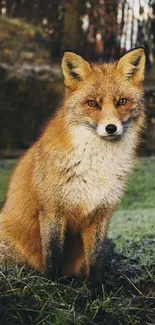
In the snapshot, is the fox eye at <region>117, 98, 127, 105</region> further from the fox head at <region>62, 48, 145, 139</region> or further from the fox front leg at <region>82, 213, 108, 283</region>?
Answer: the fox front leg at <region>82, 213, 108, 283</region>

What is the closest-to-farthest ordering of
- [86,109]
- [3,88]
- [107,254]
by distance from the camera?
[86,109] < [107,254] < [3,88]

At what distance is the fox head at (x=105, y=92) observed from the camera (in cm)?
383

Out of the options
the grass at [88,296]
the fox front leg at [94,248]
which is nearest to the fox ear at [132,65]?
the fox front leg at [94,248]

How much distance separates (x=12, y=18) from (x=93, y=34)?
1.68 m

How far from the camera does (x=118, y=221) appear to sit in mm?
7172

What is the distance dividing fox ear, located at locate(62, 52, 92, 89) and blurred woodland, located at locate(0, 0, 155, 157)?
6.93 m

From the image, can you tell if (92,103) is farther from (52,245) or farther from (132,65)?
(52,245)

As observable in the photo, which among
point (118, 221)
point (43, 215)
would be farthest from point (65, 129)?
point (118, 221)

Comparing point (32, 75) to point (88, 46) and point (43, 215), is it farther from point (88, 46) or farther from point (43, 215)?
point (43, 215)

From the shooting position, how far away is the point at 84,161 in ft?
13.1

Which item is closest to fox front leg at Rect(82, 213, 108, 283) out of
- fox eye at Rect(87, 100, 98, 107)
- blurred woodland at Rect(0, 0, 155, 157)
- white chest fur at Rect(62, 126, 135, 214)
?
white chest fur at Rect(62, 126, 135, 214)

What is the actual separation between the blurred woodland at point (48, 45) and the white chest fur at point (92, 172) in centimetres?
699

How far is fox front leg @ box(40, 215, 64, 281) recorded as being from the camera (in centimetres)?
399

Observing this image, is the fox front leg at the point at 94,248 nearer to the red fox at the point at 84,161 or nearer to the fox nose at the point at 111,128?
the red fox at the point at 84,161
